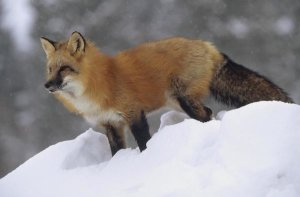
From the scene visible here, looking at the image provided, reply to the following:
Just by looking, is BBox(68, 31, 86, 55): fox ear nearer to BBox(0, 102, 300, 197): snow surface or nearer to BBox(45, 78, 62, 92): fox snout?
BBox(45, 78, 62, 92): fox snout

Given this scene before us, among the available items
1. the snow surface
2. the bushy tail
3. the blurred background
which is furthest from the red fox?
the blurred background

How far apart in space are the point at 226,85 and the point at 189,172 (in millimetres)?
2734

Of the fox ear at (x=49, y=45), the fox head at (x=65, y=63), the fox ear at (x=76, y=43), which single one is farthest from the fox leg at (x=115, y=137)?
the fox ear at (x=49, y=45)

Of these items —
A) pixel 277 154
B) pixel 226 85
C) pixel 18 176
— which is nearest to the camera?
pixel 277 154

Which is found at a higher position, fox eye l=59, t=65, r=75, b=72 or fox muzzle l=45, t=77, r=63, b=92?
fox eye l=59, t=65, r=75, b=72

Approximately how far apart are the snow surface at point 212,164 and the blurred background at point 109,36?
16.6 m

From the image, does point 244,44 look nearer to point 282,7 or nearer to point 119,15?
point 282,7

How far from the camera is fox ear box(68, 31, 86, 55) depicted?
6.09 m

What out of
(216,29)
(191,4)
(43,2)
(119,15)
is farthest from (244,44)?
(43,2)

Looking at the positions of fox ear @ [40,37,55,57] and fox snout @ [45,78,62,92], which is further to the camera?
fox ear @ [40,37,55,57]

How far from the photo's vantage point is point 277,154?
4.04m

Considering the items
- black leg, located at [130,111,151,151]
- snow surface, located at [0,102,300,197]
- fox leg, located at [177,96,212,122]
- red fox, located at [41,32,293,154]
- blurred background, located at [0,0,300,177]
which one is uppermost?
blurred background, located at [0,0,300,177]

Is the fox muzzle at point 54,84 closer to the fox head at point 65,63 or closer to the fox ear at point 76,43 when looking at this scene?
the fox head at point 65,63

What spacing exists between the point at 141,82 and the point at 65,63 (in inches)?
36.2
